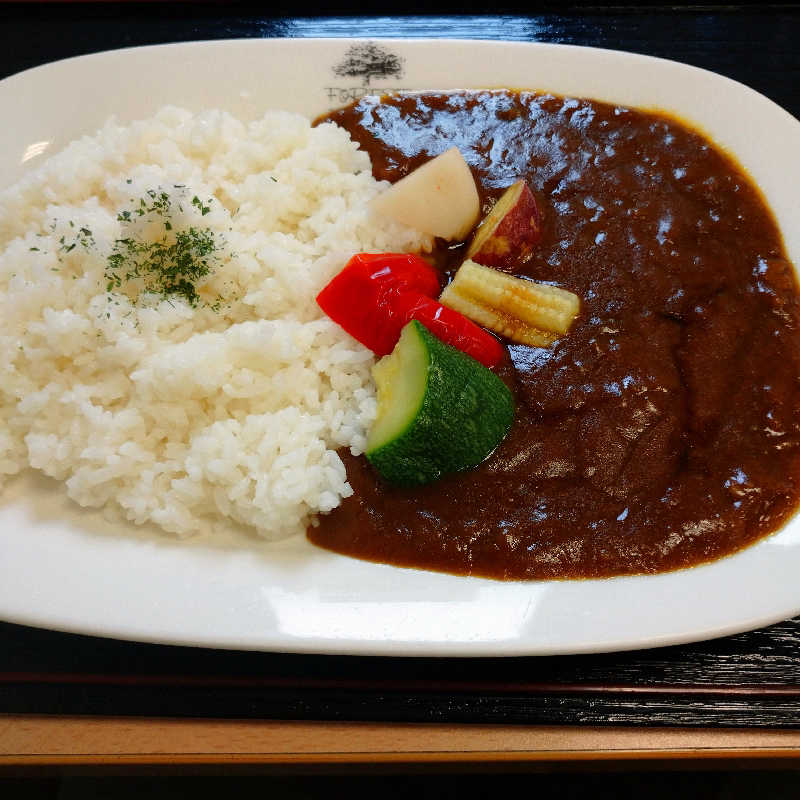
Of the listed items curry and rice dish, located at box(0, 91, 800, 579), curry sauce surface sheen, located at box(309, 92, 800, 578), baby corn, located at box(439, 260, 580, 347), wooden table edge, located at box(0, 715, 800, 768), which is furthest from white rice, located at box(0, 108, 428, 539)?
wooden table edge, located at box(0, 715, 800, 768)

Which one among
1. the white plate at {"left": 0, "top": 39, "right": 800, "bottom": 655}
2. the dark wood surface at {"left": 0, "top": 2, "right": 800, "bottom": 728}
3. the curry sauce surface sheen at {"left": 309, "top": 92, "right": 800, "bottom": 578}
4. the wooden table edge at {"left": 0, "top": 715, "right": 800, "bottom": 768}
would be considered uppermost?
the curry sauce surface sheen at {"left": 309, "top": 92, "right": 800, "bottom": 578}

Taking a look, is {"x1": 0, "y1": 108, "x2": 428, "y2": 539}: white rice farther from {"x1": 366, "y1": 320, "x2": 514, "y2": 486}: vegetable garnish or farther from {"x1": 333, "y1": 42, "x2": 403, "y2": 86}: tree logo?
{"x1": 333, "y1": 42, "x2": 403, "y2": 86}: tree logo

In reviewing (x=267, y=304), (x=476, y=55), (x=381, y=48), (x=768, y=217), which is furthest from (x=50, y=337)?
(x=768, y=217)

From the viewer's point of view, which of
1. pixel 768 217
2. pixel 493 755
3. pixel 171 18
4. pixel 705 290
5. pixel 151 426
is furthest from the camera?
pixel 171 18

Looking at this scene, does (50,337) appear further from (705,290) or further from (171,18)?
(705,290)

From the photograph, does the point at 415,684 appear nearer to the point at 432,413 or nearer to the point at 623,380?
the point at 432,413

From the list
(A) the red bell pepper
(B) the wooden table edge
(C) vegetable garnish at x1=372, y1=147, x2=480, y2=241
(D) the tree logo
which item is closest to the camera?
(B) the wooden table edge
